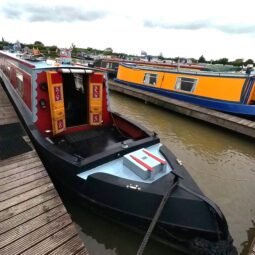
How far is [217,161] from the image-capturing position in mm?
5996

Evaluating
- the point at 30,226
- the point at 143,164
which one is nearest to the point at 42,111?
the point at 30,226

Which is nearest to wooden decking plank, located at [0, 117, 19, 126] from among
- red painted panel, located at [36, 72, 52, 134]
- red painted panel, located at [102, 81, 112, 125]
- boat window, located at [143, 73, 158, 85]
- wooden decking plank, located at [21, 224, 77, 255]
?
red painted panel, located at [36, 72, 52, 134]

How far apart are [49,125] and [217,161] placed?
4.49 meters

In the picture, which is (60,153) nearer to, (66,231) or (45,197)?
(45,197)

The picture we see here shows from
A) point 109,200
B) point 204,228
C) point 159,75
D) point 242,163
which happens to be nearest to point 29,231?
point 109,200

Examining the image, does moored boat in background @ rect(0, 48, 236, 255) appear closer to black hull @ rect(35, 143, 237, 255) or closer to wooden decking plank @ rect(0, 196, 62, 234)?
black hull @ rect(35, 143, 237, 255)

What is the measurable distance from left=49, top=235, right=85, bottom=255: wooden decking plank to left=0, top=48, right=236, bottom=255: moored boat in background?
705 mm

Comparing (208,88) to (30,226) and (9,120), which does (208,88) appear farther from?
(30,226)

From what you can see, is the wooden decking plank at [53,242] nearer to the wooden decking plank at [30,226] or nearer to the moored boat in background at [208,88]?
the wooden decking plank at [30,226]

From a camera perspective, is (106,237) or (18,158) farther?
(18,158)

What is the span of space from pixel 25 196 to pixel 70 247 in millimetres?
1041

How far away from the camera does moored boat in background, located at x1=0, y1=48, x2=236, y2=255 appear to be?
2689 millimetres

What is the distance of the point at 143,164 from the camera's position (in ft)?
10.1

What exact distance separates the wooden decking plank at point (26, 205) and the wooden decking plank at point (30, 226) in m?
0.22
